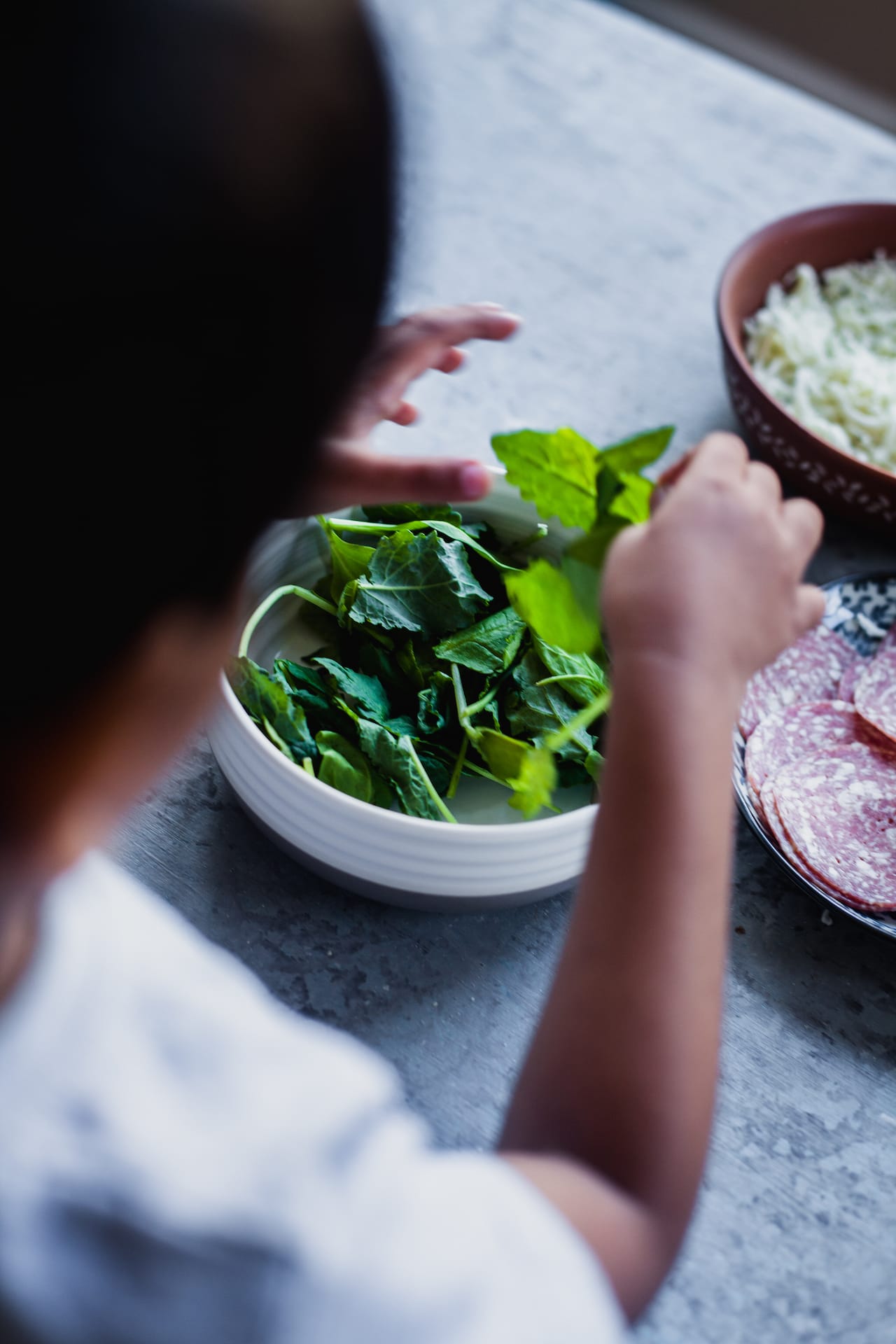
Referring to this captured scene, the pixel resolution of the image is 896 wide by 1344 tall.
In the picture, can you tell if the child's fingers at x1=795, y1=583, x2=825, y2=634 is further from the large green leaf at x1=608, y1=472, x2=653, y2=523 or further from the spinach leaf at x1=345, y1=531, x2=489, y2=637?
the spinach leaf at x1=345, y1=531, x2=489, y2=637

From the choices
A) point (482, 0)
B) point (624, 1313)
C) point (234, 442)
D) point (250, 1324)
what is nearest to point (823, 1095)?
point (624, 1313)

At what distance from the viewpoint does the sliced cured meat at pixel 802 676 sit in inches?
34.4

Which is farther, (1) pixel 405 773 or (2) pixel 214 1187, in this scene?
(1) pixel 405 773

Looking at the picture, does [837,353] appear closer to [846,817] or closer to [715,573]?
[846,817]

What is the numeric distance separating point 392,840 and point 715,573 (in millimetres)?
228

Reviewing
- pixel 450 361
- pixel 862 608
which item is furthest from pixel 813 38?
pixel 450 361

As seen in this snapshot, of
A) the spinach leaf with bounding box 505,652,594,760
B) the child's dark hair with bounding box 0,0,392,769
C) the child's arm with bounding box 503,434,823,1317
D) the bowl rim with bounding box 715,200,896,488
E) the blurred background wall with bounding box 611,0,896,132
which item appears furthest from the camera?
the blurred background wall with bounding box 611,0,896,132

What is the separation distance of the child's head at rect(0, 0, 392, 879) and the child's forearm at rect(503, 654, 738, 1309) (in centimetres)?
24

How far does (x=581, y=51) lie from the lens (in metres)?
1.64

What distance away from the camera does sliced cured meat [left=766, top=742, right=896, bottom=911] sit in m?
0.76

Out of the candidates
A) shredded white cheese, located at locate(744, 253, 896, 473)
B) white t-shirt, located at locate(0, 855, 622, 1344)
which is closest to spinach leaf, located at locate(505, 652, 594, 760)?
white t-shirt, located at locate(0, 855, 622, 1344)

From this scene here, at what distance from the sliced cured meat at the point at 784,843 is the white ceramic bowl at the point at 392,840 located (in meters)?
0.14

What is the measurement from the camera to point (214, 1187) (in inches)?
15.7

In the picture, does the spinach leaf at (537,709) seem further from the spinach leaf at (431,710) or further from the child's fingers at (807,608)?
the child's fingers at (807,608)
